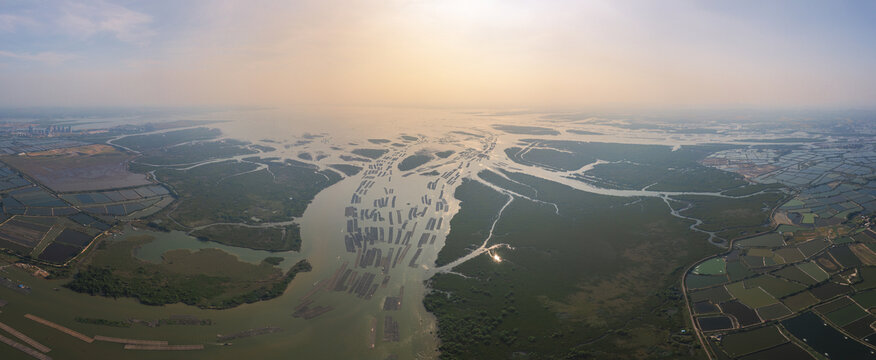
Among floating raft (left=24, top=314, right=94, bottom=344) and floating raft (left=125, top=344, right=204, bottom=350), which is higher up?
floating raft (left=24, top=314, right=94, bottom=344)

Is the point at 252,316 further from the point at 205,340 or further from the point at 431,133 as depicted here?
the point at 431,133

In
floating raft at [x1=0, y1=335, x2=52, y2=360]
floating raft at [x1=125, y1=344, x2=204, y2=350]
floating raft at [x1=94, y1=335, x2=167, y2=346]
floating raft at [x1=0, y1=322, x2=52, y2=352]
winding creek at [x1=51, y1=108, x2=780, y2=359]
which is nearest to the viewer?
floating raft at [x1=0, y1=335, x2=52, y2=360]

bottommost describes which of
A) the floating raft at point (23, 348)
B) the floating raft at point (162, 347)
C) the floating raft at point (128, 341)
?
the floating raft at point (162, 347)

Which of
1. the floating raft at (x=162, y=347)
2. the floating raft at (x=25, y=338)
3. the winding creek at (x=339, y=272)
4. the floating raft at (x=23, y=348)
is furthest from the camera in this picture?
the winding creek at (x=339, y=272)

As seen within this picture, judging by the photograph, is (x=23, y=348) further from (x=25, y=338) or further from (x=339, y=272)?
(x=339, y=272)

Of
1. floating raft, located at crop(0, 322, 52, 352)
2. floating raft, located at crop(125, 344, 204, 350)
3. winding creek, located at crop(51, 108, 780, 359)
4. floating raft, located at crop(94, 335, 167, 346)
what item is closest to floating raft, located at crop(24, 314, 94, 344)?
floating raft, located at crop(94, 335, 167, 346)

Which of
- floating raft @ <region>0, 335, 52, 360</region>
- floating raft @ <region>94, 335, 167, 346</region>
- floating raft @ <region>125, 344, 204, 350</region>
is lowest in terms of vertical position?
floating raft @ <region>125, 344, 204, 350</region>

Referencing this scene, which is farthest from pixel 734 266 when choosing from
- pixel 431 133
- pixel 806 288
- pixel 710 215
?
pixel 431 133

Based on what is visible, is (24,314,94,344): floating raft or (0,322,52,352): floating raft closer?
(0,322,52,352): floating raft

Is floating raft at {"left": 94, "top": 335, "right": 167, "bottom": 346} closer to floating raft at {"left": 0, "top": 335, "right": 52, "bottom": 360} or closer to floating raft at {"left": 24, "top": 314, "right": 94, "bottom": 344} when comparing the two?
floating raft at {"left": 24, "top": 314, "right": 94, "bottom": 344}

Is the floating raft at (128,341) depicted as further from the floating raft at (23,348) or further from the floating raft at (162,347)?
the floating raft at (23,348)

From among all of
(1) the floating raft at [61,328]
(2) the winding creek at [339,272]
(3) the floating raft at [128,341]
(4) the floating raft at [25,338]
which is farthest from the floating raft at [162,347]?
(4) the floating raft at [25,338]
